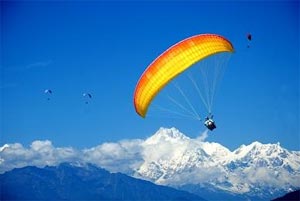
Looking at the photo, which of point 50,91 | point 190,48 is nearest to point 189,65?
point 190,48

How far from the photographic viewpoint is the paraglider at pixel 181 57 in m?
52.8

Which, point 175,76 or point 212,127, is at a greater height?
point 175,76

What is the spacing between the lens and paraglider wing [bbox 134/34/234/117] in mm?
52781

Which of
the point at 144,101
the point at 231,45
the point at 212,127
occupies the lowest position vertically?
the point at 212,127

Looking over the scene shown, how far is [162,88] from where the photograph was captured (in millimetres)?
54750

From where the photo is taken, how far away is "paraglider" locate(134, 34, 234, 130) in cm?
5278

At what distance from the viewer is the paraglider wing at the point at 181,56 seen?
173ft

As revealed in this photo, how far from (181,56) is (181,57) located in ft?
0.34

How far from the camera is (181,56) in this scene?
174 feet

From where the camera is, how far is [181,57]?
53000mm

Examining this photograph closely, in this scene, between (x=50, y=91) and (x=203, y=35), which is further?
(x=50, y=91)

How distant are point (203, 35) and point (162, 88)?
697cm

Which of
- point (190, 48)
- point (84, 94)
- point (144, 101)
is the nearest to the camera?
A: point (190, 48)

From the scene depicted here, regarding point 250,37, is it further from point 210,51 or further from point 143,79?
point 143,79
